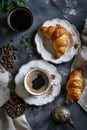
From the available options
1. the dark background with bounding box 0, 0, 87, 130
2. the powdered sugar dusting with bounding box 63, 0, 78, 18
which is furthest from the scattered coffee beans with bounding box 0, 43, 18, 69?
the powdered sugar dusting with bounding box 63, 0, 78, 18

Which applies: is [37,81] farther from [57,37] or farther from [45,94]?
[57,37]

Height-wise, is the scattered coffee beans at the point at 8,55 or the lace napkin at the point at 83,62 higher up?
the scattered coffee beans at the point at 8,55

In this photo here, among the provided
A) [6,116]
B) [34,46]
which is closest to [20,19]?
[34,46]

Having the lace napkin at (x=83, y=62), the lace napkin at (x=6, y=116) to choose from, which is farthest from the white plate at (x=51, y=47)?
the lace napkin at (x=6, y=116)

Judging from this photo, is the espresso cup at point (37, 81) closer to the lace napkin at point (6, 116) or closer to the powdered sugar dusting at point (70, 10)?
the lace napkin at point (6, 116)

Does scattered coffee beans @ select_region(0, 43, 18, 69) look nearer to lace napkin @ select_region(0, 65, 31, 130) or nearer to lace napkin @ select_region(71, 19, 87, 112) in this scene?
lace napkin @ select_region(0, 65, 31, 130)

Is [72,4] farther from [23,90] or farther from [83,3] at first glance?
[23,90]

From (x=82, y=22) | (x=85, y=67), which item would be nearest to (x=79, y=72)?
(x=85, y=67)
